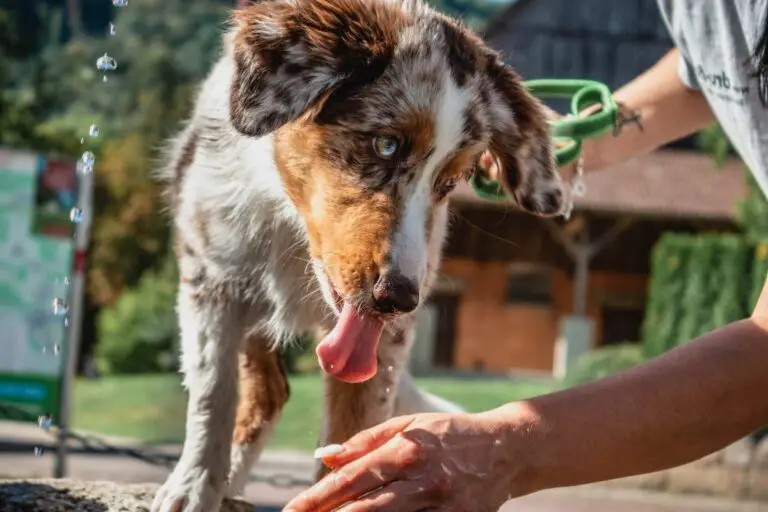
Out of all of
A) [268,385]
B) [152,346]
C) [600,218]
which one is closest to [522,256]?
[600,218]

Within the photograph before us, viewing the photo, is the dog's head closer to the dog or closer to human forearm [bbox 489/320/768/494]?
the dog

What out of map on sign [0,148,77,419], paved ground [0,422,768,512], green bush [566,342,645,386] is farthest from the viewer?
green bush [566,342,645,386]

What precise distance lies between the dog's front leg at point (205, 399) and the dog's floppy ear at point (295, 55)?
78cm

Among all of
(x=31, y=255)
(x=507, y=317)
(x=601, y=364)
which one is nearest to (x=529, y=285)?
(x=507, y=317)

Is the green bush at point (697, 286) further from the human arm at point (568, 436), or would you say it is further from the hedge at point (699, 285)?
the human arm at point (568, 436)

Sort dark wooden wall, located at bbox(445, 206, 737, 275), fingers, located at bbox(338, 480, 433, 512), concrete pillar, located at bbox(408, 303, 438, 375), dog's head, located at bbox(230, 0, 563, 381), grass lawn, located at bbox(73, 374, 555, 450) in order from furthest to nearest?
dark wooden wall, located at bbox(445, 206, 737, 275), concrete pillar, located at bbox(408, 303, 438, 375), grass lawn, located at bbox(73, 374, 555, 450), dog's head, located at bbox(230, 0, 563, 381), fingers, located at bbox(338, 480, 433, 512)

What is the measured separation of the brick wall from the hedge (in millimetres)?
8791

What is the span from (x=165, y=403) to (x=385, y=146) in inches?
549

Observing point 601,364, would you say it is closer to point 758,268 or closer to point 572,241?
point 758,268

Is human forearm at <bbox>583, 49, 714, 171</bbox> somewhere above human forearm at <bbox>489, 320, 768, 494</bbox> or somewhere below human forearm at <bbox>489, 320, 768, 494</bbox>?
above

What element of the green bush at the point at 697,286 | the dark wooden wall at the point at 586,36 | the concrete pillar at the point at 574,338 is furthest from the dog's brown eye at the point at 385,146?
the dark wooden wall at the point at 586,36

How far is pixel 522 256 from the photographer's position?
81.1 feet

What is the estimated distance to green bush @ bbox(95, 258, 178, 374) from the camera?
70.0 feet

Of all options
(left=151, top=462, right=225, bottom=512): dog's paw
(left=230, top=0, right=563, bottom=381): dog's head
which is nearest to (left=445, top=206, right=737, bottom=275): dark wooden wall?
(left=230, top=0, right=563, bottom=381): dog's head
